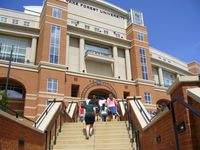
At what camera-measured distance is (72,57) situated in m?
32.5

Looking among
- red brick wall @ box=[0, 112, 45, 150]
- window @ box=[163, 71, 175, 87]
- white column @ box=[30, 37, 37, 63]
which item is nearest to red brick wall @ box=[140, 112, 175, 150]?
red brick wall @ box=[0, 112, 45, 150]

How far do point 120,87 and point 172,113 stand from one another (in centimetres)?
2717

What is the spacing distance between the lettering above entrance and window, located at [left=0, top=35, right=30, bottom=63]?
9348mm

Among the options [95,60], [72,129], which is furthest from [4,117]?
[95,60]

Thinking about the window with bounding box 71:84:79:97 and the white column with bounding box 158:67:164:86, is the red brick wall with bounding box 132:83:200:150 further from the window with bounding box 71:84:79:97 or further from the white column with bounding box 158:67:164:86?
the white column with bounding box 158:67:164:86

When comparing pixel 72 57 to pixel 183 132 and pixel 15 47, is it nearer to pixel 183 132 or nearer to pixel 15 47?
pixel 15 47

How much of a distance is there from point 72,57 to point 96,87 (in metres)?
5.71

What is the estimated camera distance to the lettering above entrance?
96.0ft

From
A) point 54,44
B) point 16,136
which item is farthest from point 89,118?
point 54,44

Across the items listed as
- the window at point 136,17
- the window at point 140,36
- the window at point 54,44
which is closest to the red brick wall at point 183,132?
the window at point 54,44

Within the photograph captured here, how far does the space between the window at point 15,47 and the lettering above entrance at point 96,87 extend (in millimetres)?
9348

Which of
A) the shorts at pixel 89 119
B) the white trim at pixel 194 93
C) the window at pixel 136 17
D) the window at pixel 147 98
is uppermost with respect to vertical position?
the window at pixel 136 17

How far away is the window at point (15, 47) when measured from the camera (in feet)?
100

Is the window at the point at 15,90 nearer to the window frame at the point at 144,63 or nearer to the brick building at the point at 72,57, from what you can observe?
the brick building at the point at 72,57
